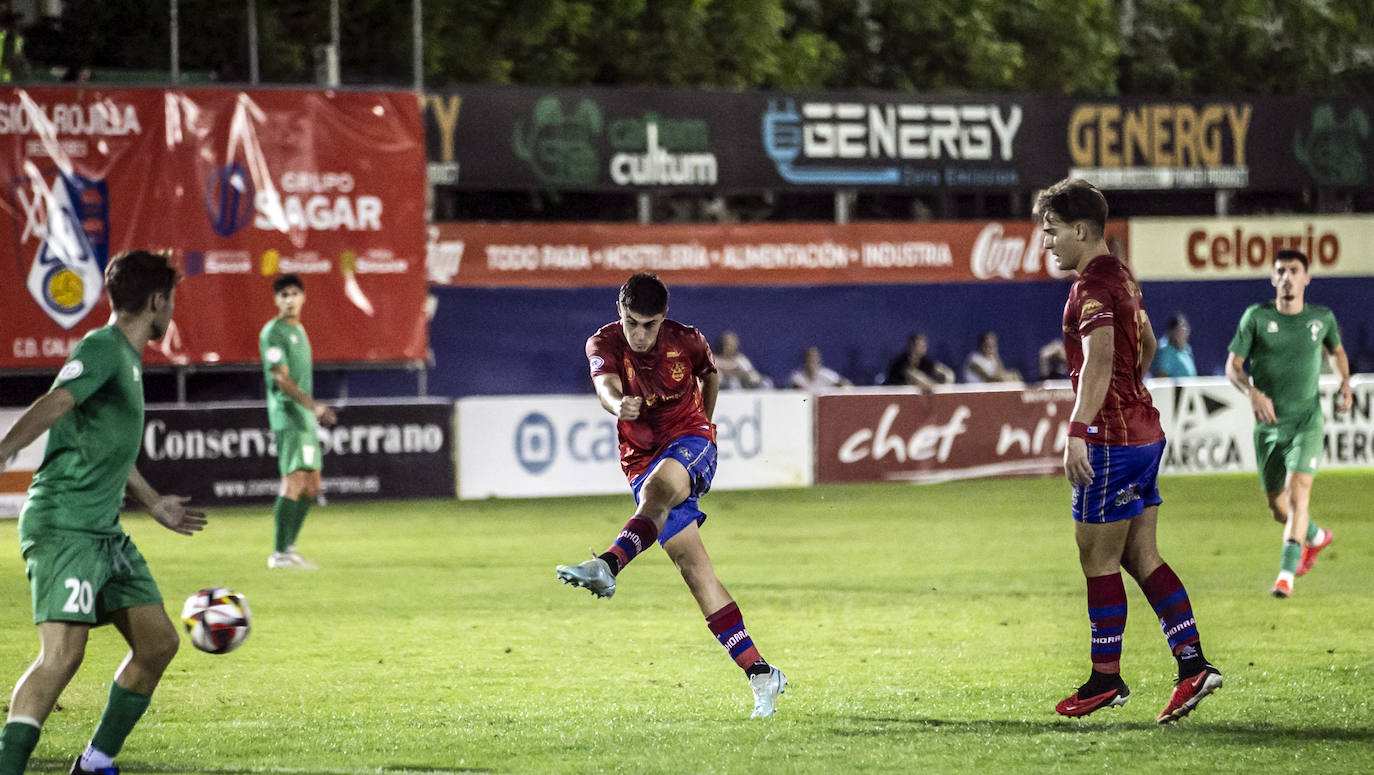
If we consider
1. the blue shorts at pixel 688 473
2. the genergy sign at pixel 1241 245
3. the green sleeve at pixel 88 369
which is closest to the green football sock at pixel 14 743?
the green sleeve at pixel 88 369

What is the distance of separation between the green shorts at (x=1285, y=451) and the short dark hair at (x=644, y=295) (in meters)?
5.80

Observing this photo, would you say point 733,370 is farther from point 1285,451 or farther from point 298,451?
point 1285,451

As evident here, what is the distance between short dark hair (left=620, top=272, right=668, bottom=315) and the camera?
7488 millimetres

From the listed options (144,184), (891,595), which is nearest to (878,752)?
(891,595)

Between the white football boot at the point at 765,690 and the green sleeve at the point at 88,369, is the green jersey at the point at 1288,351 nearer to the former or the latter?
the white football boot at the point at 765,690

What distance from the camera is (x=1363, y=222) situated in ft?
94.5

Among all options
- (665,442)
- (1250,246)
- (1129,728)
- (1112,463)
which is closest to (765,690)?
(665,442)

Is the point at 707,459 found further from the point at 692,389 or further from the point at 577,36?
the point at 577,36

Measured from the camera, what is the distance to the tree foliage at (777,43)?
23.9 metres

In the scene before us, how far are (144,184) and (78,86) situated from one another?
127 centimetres

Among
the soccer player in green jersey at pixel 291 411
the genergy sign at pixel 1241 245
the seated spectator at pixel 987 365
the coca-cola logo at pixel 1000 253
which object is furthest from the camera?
the genergy sign at pixel 1241 245

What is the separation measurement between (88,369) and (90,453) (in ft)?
0.98

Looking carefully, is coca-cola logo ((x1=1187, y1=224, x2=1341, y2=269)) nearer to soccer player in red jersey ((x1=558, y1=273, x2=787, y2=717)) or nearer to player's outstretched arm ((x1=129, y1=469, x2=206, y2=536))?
soccer player in red jersey ((x1=558, y1=273, x2=787, y2=717))

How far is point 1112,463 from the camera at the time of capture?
23.7ft
